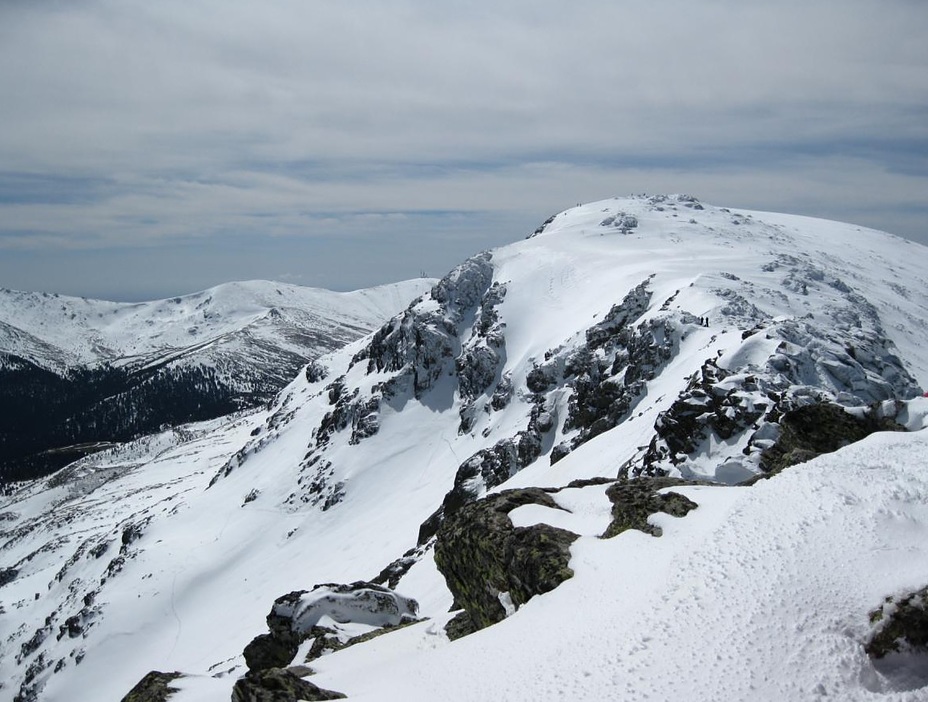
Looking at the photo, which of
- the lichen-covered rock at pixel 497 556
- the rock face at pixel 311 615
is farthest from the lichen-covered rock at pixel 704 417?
the rock face at pixel 311 615

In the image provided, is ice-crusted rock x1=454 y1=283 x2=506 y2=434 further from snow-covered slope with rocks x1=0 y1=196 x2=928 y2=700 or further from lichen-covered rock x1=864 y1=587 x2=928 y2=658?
lichen-covered rock x1=864 y1=587 x2=928 y2=658

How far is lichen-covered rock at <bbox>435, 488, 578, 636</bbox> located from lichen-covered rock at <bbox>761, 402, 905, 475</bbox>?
490 inches

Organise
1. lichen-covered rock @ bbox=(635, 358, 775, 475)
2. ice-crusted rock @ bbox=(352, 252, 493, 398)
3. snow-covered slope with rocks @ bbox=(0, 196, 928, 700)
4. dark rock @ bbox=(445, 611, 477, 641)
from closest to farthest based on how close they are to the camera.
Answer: snow-covered slope with rocks @ bbox=(0, 196, 928, 700) → dark rock @ bbox=(445, 611, 477, 641) → lichen-covered rock @ bbox=(635, 358, 775, 475) → ice-crusted rock @ bbox=(352, 252, 493, 398)

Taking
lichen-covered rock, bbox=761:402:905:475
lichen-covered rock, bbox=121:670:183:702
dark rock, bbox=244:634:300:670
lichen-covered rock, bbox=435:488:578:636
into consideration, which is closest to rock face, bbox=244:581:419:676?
dark rock, bbox=244:634:300:670

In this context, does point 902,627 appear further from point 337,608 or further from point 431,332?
point 431,332

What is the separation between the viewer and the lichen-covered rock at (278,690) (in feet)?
55.9

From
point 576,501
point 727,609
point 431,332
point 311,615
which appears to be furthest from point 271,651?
point 431,332

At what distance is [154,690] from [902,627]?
23.9m

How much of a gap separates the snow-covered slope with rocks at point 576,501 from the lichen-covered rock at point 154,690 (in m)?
0.49

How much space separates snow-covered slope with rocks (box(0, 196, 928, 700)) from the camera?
572 inches

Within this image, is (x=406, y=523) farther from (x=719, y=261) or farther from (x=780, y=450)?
(x=719, y=261)

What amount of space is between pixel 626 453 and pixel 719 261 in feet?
228

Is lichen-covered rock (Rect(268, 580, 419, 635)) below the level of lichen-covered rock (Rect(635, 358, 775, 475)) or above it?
below

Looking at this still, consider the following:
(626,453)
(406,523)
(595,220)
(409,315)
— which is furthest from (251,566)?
(595,220)
